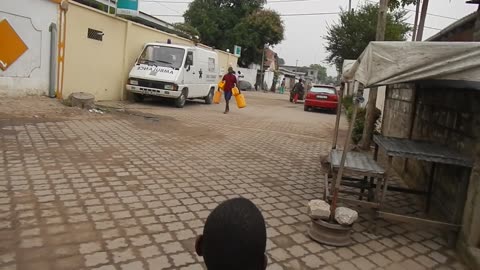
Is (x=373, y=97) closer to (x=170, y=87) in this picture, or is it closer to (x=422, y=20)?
(x=170, y=87)

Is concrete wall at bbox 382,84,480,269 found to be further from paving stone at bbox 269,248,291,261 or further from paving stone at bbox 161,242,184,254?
paving stone at bbox 161,242,184,254

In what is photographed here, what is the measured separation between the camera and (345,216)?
12.1ft

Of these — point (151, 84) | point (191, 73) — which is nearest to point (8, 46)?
point (151, 84)

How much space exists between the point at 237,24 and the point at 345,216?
35.0 meters

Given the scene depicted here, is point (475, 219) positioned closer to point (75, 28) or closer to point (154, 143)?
point (154, 143)

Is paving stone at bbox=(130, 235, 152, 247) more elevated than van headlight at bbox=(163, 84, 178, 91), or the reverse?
van headlight at bbox=(163, 84, 178, 91)

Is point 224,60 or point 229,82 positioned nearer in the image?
point 229,82

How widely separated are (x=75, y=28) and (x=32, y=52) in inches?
69.4

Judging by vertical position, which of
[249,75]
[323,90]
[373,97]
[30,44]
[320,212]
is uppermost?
[249,75]

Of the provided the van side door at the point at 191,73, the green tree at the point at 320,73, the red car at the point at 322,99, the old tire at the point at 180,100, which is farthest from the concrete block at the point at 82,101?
the green tree at the point at 320,73

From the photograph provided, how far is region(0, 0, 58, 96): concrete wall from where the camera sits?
31.4 ft

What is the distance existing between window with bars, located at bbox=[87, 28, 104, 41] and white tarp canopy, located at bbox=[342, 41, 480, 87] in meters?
10.5

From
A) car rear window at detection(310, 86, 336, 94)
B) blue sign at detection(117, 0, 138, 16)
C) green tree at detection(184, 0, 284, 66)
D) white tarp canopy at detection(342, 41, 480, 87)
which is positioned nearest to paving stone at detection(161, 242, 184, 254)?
white tarp canopy at detection(342, 41, 480, 87)

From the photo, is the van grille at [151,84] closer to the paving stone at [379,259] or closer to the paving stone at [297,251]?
the paving stone at [297,251]
